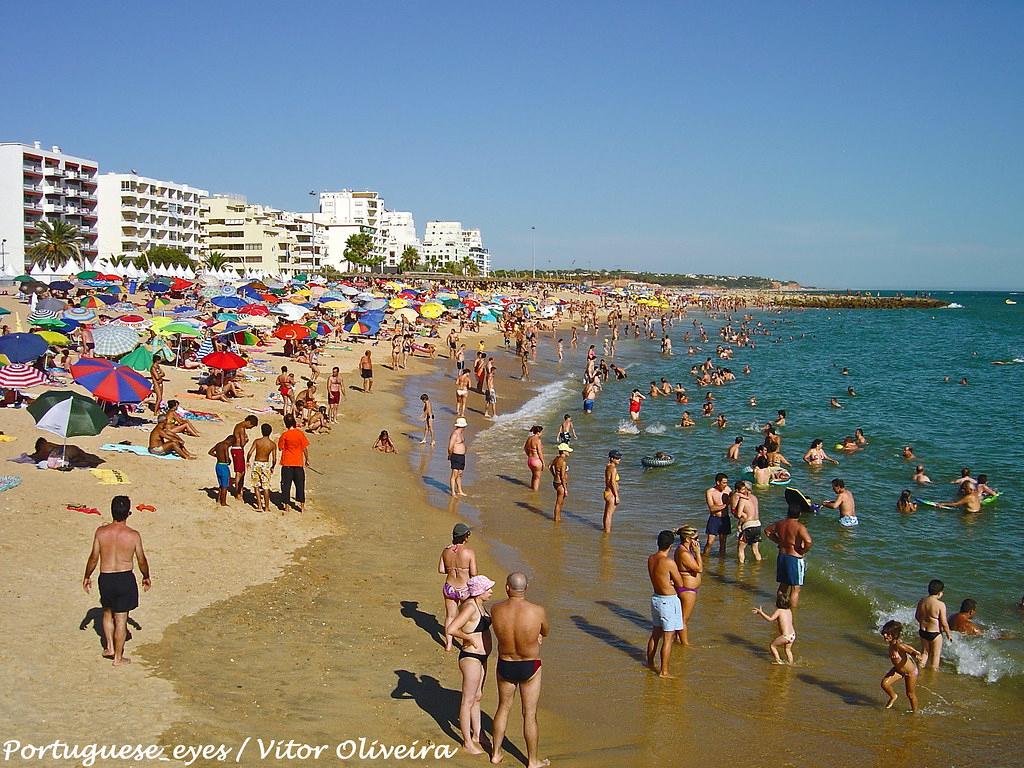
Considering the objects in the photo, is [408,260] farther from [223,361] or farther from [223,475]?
[223,475]

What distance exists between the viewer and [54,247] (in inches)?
2436

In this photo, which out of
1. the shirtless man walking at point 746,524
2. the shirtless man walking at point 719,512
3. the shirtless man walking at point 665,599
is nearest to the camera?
the shirtless man walking at point 665,599

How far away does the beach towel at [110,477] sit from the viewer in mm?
11829

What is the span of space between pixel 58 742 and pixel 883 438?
71.3ft

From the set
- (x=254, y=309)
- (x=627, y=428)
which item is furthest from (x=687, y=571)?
(x=254, y=309)

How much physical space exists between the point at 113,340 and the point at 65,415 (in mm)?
6165

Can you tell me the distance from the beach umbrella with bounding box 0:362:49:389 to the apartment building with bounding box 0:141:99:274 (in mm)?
54229

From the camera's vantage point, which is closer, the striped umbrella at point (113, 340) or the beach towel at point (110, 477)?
the beach towel at point (110, 477)

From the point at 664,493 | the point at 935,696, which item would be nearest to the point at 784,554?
the point at 935,696

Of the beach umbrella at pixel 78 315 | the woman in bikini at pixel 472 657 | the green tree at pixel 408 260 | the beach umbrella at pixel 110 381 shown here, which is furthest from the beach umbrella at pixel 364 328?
the green tree at pixel 408 260

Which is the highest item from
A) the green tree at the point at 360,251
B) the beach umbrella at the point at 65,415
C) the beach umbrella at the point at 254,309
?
the green tree at the point at 360,251

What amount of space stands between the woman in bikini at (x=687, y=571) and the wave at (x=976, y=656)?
2510 mm

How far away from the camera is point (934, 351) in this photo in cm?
5691

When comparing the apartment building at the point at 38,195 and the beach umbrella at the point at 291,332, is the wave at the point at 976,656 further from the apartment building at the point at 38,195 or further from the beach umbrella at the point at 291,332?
the apartment building at the point at 38,195
